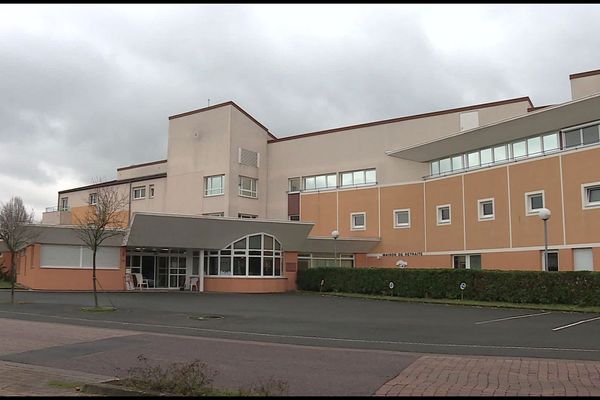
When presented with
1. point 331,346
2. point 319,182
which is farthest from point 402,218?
point 331,346

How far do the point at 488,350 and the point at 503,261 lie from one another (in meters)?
22.2

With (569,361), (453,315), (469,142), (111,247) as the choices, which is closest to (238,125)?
(111,247)

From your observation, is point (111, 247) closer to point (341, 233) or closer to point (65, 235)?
point (65, 235)

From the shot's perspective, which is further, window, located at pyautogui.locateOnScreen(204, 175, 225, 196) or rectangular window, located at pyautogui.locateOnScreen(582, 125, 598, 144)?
window, located at pyautogui.locateOnScreen(204, 175, 225, 196)

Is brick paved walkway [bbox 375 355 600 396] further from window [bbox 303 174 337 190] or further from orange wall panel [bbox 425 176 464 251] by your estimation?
window [bbox 303 174 337 190]

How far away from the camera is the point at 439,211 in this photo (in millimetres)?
37875

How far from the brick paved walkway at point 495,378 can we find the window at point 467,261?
25206mm

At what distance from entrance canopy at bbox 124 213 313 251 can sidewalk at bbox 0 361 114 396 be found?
890 inches

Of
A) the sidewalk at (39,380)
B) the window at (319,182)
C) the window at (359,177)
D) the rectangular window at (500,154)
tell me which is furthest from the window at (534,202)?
the sidewalk at (39,380)

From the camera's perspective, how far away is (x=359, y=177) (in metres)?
43.8

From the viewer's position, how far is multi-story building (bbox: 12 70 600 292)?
3081 cm

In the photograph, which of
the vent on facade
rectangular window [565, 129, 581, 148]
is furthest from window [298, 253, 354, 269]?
rectangular window [565, 129, 581, 148]

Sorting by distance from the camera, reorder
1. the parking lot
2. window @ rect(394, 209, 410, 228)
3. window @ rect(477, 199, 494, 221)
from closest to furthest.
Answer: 1. the parking lot
2. window @ rect(477, 199, 494, 221)
3. window @ rect(394, 209, 410, 228)

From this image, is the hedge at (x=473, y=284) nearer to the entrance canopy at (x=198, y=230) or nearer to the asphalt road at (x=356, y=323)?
the asphalt road at (x=356, y=323)
